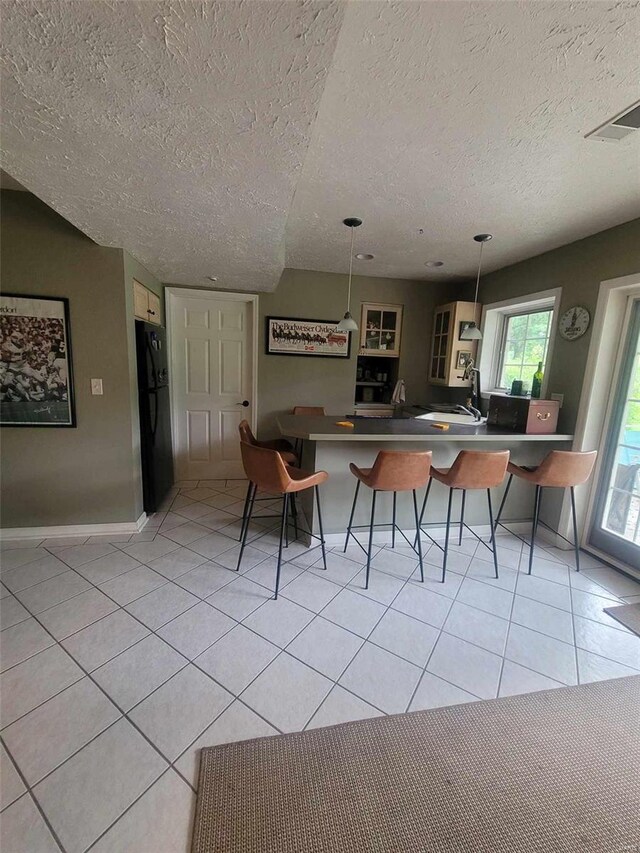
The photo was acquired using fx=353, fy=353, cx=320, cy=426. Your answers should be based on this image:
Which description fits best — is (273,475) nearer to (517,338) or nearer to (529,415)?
(529,415)

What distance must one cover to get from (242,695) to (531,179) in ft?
9.99

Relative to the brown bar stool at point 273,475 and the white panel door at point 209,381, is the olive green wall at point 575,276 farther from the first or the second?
the white panel door at point 209,381

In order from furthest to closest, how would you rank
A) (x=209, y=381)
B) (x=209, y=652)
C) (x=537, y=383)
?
(x=209, y=381) < (x=537, y=383) < (x=209, y=652)

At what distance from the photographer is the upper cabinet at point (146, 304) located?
295cm

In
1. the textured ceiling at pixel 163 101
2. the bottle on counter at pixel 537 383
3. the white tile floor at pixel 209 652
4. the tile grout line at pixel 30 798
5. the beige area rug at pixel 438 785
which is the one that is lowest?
the tile grout line at pixel 30 798

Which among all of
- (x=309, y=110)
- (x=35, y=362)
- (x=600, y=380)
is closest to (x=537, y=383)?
(x=600, y=380)

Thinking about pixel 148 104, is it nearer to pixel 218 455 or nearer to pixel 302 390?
pixel 302 390

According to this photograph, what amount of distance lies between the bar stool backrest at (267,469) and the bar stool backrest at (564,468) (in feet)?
6.01

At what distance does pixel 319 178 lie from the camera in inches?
79.6

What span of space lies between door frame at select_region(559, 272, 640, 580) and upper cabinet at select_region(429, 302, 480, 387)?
4.60ft

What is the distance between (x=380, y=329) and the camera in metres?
4.50

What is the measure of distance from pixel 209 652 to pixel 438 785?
3.71ft

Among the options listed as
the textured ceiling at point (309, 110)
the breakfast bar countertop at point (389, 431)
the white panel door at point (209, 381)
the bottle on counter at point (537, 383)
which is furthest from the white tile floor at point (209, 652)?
the textured ceiling at point (309, 110)

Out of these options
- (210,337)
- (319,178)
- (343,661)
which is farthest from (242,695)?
(210,337)
